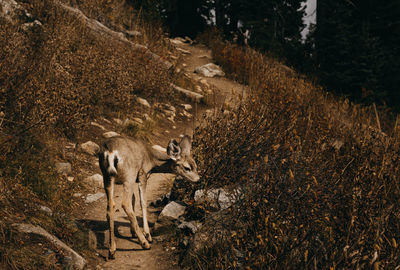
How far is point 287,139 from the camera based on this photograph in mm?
6109

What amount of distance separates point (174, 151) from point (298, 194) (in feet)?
5.84

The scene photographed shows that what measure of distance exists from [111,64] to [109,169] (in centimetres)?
503

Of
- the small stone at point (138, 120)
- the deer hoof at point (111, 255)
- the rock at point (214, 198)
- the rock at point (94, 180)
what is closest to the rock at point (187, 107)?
the small stone at point (138, 120)

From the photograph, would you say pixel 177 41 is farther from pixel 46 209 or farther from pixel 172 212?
pixel 46 209

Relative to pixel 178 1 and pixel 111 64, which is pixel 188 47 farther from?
pixel 111 64

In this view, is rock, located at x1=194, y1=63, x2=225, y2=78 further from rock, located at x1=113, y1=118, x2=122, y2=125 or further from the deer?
the deer

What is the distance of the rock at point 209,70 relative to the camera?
49.6 feet

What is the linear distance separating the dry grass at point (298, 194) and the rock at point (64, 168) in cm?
222

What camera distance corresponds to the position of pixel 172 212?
5.04 m

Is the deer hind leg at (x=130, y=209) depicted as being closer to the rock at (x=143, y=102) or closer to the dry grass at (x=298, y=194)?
the dry grass at (x=298, y=194)

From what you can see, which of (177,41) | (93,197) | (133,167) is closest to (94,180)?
(93,197)

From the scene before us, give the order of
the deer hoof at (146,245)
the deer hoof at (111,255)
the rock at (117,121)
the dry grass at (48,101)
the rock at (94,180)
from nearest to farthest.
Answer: the dry grass at (48,101) → the deer hoof at (111,255) → the deer hoof at (146,245) → the rock at (94,180) → the rock at (117,121)

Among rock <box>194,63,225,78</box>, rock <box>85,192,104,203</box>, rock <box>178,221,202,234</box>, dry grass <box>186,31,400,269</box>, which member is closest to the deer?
rock <box>178,221,202,234</box>

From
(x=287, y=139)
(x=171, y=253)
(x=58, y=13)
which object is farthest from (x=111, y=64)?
(x=171, y=253)
